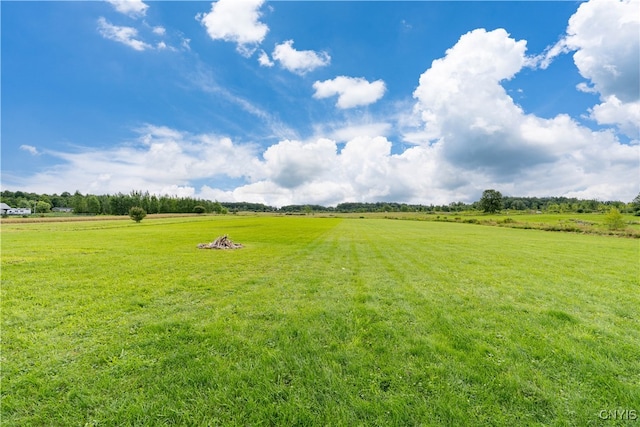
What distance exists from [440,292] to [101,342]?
9813 millimetres

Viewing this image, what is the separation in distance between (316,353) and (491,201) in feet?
466

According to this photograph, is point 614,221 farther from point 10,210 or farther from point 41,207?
point 41,207

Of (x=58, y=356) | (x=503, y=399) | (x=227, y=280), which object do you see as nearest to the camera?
(x=503, y=399)

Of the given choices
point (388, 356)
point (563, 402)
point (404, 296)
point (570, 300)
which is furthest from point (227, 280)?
point (570, 300)

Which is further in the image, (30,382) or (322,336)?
(322,336)

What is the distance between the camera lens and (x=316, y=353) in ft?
17.1

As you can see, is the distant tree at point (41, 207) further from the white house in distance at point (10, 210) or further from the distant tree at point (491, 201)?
the distant tree at point (491, 201)

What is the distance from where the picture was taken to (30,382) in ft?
14.3

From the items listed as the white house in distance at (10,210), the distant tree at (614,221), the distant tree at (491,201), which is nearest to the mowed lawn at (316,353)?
the distant tree at (614,221)

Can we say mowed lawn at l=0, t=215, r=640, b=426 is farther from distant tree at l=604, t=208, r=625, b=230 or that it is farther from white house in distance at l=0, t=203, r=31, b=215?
white house in distance at l=0, t=203, r=31, b=215

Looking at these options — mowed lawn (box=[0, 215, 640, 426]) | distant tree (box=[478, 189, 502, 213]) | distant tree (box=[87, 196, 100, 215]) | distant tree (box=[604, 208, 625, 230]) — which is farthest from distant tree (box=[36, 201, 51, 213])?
distant tree (box=[478, 189, 502, 213])

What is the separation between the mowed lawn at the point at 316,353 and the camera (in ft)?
12.4

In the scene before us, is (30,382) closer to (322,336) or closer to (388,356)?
(322,336)

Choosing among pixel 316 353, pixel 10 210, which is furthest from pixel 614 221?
pixel 10 210
